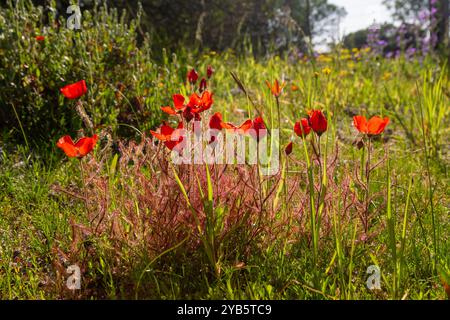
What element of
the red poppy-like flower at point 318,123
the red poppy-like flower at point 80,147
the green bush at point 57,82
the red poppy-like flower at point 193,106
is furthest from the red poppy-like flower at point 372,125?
the green bush at point 57,82

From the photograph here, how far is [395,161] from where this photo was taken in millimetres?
2723

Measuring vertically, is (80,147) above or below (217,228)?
above

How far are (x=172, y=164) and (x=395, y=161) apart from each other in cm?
165

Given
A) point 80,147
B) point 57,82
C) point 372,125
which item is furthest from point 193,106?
point 57,82

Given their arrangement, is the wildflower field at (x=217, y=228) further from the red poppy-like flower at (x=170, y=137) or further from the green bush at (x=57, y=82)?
the green bush at (x=57, y=82)

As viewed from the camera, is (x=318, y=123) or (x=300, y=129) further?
(x=300, y=129)

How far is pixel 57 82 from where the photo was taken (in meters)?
3.05

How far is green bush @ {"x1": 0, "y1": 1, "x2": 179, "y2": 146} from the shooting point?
115 inches

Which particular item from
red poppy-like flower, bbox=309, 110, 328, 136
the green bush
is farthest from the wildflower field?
the green bush

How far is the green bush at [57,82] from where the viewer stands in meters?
2.91

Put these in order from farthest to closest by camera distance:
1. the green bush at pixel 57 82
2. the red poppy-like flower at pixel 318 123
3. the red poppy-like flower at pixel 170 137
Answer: the green bush at pixel 57 82 → the red poppy-like flower at pixel 170 137 → the red poppy-like flower at pixel 318 123

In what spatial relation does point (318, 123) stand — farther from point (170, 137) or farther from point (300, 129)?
point (170, 137)
